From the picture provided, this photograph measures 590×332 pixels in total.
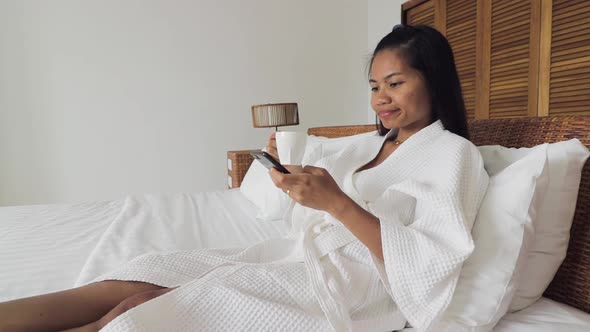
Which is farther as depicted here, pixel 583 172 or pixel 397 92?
pixel 397 92

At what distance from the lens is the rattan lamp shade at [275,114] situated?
8.72ft

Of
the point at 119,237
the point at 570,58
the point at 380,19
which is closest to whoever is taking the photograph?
the point at 119,237

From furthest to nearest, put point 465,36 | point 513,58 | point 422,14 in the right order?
1. point 422,14
2. point 465,36
3. point 513,58

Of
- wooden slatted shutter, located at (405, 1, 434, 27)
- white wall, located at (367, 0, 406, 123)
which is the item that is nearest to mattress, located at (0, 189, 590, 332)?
wooden slatted shutter, located at (405, 1, 434, 27)

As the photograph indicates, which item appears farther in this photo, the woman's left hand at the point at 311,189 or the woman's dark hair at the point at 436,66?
the woman's dark hair at the point at 436,66

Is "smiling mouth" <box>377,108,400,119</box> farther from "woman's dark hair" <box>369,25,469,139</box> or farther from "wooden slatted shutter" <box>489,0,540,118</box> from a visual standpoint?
"wooden slatted shutter" <box>489,0,540,118</box>

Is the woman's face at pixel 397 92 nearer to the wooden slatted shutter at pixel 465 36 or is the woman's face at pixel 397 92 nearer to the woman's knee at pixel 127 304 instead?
the woman's knee at pixel 127 304

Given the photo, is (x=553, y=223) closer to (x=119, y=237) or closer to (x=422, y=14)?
(x=119, y=237)

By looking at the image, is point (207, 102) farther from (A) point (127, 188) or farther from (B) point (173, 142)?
(A) point (127, 188)

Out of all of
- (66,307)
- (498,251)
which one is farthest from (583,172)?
(66,307)

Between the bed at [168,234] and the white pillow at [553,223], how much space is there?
0.13 ft

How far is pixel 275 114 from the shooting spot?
266 centimetres

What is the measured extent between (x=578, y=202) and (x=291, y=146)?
67 cm

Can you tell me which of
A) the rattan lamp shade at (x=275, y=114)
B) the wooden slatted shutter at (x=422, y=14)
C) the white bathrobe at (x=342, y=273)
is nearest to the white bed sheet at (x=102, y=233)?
the white bathrobe at (x=342, y=273)
